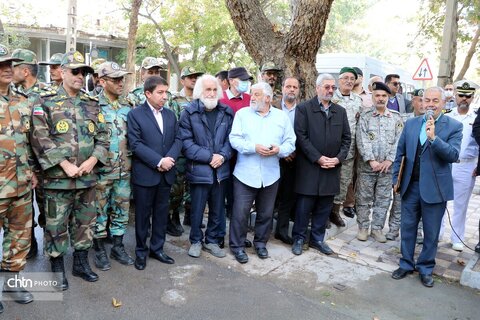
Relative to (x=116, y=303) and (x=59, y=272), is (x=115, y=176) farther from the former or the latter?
(x=116, y=303)

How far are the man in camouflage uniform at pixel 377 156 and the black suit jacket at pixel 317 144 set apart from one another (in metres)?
0.66

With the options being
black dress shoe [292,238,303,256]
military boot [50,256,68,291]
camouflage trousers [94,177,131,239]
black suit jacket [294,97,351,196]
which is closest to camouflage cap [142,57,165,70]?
camouflage trousers [94,177,131,239]

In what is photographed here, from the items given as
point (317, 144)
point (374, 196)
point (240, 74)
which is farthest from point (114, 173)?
point (374, 196)

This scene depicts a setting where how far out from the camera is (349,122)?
214 inches

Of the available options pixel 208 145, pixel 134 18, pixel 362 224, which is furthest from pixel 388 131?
pixel 134 18

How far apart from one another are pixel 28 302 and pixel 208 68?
56.0 feet

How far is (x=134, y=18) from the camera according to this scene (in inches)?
574

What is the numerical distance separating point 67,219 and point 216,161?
60.4 inches

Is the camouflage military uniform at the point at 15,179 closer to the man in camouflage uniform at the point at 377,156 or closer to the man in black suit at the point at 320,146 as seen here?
the man in black suit at the point at 320,146

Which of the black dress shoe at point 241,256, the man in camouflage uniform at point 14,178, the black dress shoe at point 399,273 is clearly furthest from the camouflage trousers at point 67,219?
the black dress shoe at point 399,273

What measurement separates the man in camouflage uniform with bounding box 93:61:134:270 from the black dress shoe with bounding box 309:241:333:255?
2.11m

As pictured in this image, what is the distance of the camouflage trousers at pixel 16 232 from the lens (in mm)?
3371

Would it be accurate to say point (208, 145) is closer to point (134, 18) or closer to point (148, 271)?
point (148, 271)

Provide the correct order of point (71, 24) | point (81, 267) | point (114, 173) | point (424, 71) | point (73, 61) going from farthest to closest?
point (71, 24) < point (424, 71) < point (114, 173) < point (81, 267) < point (73, 61)
